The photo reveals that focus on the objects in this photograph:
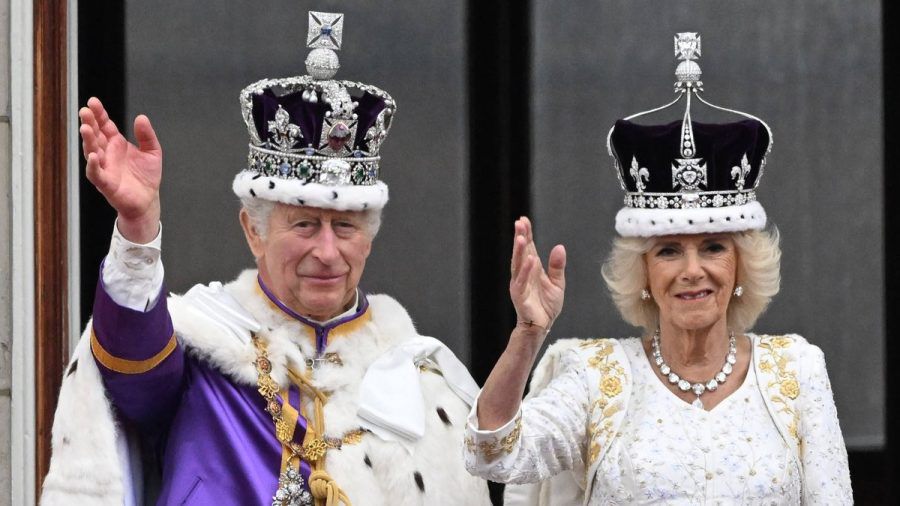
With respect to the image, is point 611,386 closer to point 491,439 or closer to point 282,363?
point 491,439

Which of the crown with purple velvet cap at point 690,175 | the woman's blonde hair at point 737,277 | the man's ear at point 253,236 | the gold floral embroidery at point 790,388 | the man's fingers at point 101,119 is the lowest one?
the gold floral embroidery at point 790,388

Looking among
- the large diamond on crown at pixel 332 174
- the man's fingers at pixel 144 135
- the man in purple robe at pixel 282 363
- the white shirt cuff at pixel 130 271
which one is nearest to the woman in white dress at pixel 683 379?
the man in purple robe at pixel 282 363

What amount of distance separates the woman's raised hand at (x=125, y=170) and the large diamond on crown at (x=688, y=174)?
1.24 metres

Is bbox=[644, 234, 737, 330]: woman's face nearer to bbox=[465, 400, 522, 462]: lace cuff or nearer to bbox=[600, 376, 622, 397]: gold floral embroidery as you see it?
bbox=[600, 376, 622, 397]: gold floral embroidery

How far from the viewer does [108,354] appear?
12.8ft

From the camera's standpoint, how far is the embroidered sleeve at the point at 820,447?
13.1 ft

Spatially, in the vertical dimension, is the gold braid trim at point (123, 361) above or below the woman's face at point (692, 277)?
below

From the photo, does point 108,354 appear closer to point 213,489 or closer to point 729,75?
point 213,489

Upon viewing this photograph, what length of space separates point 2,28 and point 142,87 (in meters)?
0.59

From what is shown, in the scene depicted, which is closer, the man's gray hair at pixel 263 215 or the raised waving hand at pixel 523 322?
the raised waving hand at pixel 523 322

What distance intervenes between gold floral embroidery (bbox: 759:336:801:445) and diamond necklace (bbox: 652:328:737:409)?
7cm

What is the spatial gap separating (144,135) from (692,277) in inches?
52.3

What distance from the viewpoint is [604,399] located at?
4082mm

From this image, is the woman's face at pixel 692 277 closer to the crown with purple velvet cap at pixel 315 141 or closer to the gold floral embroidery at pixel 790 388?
the gold floral embroidery at pixel 790 388
